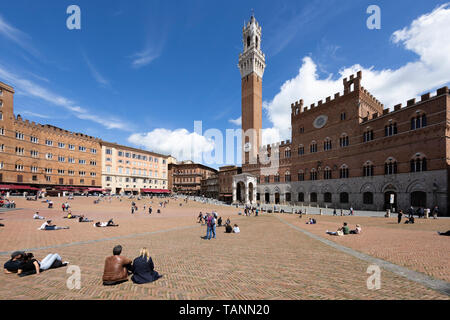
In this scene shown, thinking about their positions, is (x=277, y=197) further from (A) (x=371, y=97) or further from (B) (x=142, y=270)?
(B) (x=142, y=270)

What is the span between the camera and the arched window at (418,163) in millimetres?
24891

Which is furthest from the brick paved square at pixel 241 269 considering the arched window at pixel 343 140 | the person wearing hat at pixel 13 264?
the arched window at pixel 343 140

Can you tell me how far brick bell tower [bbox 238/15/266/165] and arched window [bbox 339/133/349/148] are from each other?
23.5m

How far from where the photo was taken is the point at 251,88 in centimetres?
5884

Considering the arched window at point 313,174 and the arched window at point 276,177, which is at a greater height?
the arched window at point 313,174

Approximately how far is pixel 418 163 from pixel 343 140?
1178 centimetres

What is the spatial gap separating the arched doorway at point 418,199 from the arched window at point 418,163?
3138 mm

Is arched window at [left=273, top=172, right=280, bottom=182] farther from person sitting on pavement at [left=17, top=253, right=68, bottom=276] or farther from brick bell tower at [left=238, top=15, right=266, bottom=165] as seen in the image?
person sitting on pavement at [left=17, top=253, right=68, bottom=276]

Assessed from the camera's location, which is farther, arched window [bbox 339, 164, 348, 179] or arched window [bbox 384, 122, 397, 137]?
arched window [bbox 339, 164, 348, 179]

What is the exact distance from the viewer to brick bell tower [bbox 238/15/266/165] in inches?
2253

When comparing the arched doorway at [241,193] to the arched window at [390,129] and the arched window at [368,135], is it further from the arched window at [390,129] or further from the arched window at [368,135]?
the arched window at [390,129]

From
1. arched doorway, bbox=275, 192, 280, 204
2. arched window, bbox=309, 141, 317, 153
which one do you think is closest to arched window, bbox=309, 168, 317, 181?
arched window, bbox=309, 141, 317, 153

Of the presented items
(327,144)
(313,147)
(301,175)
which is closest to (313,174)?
(301,175)
